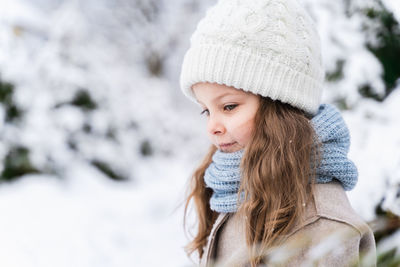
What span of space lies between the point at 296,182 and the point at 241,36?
0.56 metres

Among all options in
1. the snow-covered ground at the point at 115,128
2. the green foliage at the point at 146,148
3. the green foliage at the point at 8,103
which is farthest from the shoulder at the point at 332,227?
the green foliage at the point at 146,148

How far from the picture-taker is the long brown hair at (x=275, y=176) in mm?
1201

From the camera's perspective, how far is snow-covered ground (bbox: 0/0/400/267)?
8.29 ft

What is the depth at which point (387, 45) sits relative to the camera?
7.95 ft

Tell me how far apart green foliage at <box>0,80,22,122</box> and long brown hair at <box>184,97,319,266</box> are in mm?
3866

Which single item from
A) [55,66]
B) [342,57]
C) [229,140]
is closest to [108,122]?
[55,66]

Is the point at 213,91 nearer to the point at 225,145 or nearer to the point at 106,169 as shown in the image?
the point at 225,145

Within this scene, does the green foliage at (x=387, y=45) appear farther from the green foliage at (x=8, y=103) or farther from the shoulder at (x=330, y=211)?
the green foliage at (x=8, y=103)

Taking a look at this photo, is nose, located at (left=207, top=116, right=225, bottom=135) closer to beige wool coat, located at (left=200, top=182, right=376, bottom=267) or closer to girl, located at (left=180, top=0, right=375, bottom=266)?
girl, located at (left=180, top=0, right=375, bottom=266)

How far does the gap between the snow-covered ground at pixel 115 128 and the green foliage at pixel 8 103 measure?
2.6 inches

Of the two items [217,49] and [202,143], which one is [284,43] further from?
[202,143]

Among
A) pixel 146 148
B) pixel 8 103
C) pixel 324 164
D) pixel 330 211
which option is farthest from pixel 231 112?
pixel 146 148

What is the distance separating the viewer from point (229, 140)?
137cm

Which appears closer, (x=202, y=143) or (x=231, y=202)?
(x=231, y=202)
